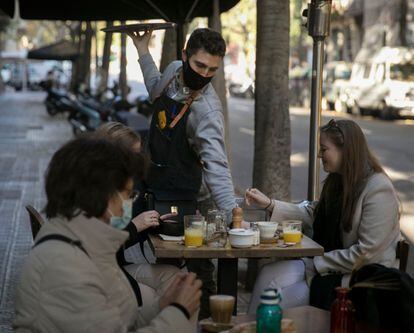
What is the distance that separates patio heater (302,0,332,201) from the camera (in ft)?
25.2

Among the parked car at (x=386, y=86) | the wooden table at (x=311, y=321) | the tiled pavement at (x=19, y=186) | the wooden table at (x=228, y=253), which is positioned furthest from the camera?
the parked car at (x=386, y=86)

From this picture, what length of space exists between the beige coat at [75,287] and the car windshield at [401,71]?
3509 centimetres

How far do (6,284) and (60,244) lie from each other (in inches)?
190

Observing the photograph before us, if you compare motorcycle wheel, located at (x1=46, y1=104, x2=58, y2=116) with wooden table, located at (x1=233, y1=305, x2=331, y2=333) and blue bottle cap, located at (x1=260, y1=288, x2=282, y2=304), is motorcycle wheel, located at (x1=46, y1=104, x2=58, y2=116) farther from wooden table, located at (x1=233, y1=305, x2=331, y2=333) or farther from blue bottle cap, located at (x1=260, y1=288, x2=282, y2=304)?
blue bottle cap, located at (x1=260, y1=288, x2=282, y2=304)

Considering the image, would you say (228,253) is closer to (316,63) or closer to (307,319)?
(307,319)

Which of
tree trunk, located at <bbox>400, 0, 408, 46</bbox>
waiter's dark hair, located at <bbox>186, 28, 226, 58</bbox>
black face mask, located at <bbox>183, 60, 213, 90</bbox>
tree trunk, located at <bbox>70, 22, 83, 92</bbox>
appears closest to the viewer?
waiter's dark hair, located at <bbox>186, 28, 226, 58</bbox>

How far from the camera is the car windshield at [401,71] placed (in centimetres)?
3759

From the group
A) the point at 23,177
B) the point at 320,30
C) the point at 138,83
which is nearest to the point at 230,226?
the point at 320,30

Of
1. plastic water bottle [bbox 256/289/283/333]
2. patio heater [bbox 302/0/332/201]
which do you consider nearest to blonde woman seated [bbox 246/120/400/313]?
plastic water bottle [bbox 256/289/283/333]

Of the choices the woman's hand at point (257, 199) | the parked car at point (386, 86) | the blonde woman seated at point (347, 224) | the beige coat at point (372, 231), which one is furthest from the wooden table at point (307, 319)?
the parked car at point (386, 86)

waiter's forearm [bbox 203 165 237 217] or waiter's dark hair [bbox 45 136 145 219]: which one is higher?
waiter's dark hair [bbox 45 136 145 219]

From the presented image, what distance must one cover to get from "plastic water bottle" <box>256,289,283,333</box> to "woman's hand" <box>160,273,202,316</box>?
0.24 m

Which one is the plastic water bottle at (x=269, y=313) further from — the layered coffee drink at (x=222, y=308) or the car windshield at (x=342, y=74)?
the car windshield at (x=342, y=74)

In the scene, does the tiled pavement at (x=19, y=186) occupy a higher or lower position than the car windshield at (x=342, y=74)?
lower
